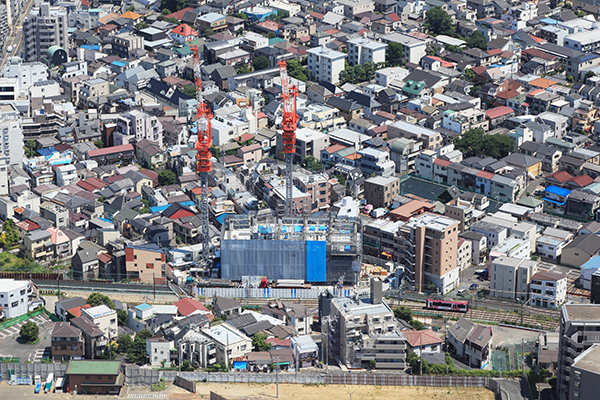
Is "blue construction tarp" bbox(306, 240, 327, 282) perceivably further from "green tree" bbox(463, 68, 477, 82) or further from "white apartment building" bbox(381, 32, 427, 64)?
"white apartment building" bbox(381, 32, 427, 64)

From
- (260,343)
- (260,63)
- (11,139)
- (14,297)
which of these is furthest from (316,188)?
(260,63)

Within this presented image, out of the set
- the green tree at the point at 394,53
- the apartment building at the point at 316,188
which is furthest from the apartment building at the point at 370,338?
the green tree at the point at 394,53

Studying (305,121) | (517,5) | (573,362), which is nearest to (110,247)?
(305,121)

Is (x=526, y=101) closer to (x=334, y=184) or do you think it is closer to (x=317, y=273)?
(x=334, y=184)

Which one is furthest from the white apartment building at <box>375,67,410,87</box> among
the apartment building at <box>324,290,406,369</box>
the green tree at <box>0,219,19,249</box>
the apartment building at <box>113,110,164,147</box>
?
the apartment building at <box>324,290,406,369</box>

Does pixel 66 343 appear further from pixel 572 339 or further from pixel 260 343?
pixel 572 339
